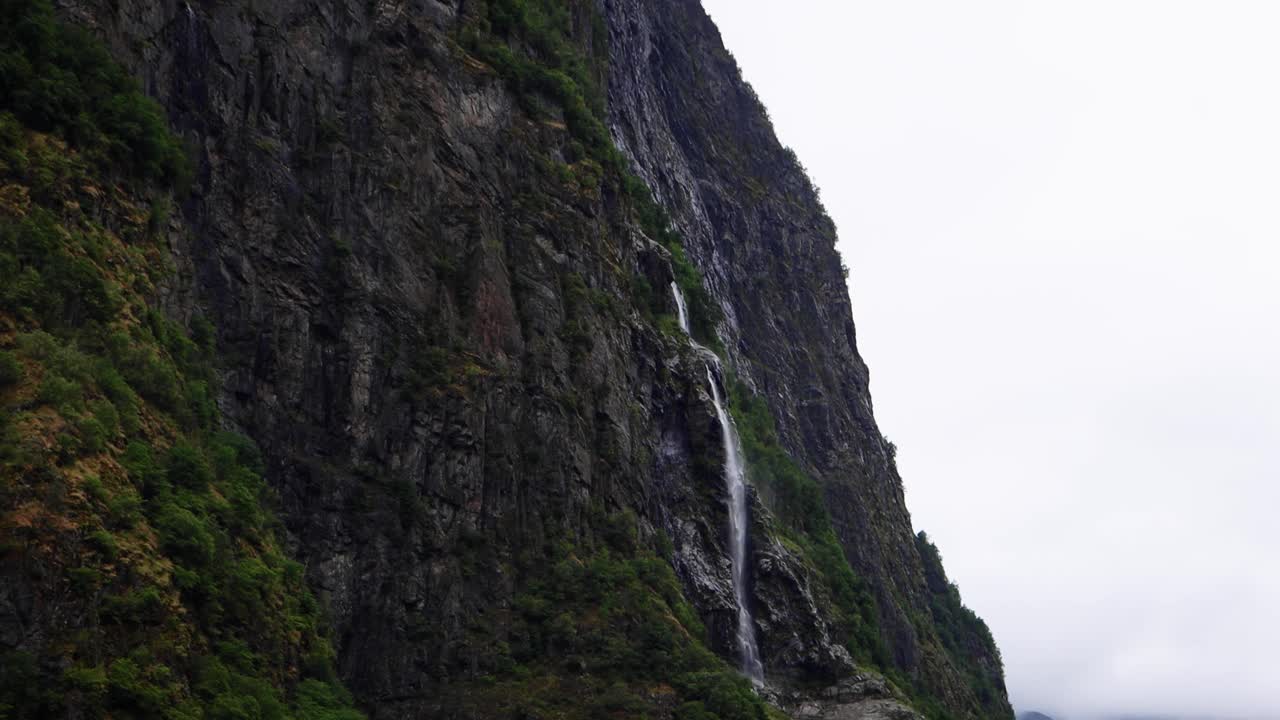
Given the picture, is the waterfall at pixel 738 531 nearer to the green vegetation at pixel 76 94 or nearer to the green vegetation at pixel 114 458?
the green vegetation at pixel 114 458

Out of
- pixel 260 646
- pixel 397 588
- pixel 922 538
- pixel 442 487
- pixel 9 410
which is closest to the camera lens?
pixel 9 410

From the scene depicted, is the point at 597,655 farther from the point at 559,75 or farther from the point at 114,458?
the point at 559,75

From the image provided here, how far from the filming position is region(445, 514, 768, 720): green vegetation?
47.8m

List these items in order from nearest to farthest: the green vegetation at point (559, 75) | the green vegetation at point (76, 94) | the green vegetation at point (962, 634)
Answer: the green vegetation at point (76, 94) < the green vegetation at point (559, 75) < the green vegetation at point (962, 634)

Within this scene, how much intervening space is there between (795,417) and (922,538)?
4980 cm

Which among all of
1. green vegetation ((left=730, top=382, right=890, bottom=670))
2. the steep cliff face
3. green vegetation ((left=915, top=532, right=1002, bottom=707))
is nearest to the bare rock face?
green vegetation ((left=730, top=382, right=890, bottom=670))

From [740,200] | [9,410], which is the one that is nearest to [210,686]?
[9,410]

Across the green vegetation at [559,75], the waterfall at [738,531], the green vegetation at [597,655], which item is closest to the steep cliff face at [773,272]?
the green vegetation at [559,75]

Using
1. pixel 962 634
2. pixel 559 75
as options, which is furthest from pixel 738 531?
pixel 962 634

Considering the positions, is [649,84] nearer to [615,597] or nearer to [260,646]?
[615,597]

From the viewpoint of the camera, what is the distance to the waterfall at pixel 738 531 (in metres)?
65.2

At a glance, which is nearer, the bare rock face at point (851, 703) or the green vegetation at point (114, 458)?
the green vegetation at point (114, 458)

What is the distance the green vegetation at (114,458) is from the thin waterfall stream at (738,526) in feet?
95.7

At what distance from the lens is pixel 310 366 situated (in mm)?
50688
